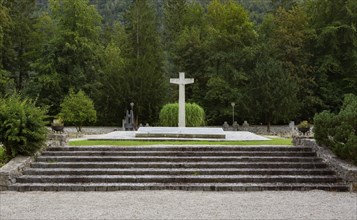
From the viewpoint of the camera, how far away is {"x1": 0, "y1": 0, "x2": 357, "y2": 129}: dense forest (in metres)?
37.4

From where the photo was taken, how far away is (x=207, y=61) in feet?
134

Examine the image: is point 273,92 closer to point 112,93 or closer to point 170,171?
point 112,93

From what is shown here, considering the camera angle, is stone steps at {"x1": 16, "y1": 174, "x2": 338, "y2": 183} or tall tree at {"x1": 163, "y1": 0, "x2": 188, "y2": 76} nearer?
stone steps at {"x1": 16, "y1": 174, "x2": 338, "y2": 183}

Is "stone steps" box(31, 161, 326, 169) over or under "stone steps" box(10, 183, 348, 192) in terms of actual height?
over

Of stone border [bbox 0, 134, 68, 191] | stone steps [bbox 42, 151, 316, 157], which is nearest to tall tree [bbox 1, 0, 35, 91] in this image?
stone border [bbox 0, 134, 68, 191]

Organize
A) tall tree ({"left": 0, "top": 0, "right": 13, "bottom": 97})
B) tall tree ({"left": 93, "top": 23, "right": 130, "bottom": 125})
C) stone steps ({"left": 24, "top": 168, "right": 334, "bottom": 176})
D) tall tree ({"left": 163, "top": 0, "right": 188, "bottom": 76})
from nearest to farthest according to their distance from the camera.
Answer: stone steps ({"left": 24, "top": 168, "right": 334, "bottom": 176})
tall tree ({"left": 0, "top": 0, "right": 13, "bottom": 97})
tall tree ({"left": 93, "top": 23, "right": 130, "bottom": 125})
tall tree ({"left": 163, "top": 0, "right": 188, "bottom": 76})

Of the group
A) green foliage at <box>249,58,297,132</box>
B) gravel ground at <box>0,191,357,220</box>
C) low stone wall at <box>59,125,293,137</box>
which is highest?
green foliage at <box>249,58,297,132</box>

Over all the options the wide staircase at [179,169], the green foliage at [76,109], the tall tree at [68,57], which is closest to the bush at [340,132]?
the wide staircase at [179,169]

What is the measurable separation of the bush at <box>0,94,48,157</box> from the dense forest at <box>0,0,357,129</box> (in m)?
24.0

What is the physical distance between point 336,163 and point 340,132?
89 centimetres

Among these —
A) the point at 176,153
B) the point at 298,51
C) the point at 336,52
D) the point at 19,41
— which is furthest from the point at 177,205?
the point at 19,41

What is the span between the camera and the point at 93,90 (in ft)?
133

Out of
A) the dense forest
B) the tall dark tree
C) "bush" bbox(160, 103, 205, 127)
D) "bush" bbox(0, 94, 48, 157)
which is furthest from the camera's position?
the tall dark tree

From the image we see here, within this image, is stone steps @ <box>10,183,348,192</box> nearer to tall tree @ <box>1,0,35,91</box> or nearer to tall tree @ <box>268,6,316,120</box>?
tall tree @ <box>268,6,316,120</box>
